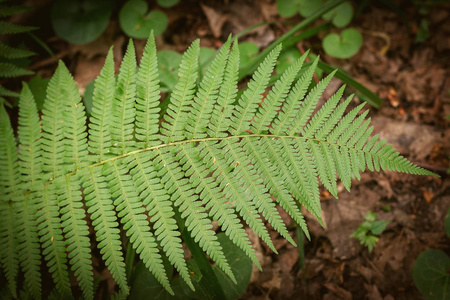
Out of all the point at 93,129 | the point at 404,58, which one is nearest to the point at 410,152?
the point at 404,58

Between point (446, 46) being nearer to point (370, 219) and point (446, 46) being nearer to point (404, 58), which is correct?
point (404, 58)

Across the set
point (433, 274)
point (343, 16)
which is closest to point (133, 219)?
point (433, 274)

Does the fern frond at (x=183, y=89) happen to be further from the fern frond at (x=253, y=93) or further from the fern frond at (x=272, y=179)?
the fern frond at (x=272, y=179)

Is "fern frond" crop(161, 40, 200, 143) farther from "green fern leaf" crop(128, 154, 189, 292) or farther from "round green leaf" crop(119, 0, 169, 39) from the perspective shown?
"round green leaf" crop(119, 0, 169, 39)

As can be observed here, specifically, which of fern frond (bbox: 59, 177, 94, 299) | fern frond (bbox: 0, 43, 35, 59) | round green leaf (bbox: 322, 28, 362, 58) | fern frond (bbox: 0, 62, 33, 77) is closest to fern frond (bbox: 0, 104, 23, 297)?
fern frond (bbox: 59, 177, 94, 299)

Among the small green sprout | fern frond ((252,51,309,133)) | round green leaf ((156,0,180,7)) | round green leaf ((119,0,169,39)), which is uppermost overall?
round green leaf ((156,0,180,7))

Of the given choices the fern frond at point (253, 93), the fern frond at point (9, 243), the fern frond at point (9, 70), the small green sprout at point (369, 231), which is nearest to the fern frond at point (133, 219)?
the fern frond at point (9, 243)
